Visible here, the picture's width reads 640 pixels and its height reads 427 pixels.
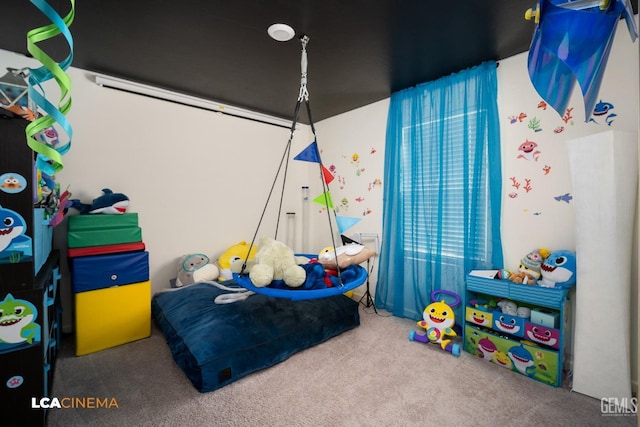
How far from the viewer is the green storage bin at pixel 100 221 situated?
2293 mm

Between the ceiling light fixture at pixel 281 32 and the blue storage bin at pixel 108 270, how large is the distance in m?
2.04

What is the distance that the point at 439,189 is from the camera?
8.98 ft

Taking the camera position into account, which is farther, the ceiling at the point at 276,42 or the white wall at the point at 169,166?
the white wall at the point at 169,166

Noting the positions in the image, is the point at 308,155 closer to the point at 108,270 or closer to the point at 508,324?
the point at 108,270

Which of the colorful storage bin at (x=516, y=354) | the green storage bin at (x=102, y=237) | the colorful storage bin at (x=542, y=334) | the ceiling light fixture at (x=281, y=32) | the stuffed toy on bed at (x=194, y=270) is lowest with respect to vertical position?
the colorful storage bin at (x=516, y=354)

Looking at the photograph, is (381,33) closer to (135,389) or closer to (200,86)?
(200,86)

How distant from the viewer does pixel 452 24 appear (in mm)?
1952

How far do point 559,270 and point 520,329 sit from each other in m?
0.49

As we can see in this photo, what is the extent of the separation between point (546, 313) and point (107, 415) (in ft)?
9.31

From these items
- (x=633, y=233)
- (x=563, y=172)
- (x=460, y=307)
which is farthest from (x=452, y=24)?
(x=460, y=307)

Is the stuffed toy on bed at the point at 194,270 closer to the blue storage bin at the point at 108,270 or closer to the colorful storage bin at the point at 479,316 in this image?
the blue storage bin at the point at 108,270

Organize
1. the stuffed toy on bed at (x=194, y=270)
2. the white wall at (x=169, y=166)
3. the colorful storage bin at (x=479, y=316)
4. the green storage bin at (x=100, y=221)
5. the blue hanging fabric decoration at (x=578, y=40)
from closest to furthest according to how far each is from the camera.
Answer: the blue hanging fabric decoration at (x=578, y=40), the colorful storage bin at (x=479, y=316), the green storage bin at (x=100, y=221), the white wall at (x=169, y=166), the stuffed toy on bed at (x=194, y=270)

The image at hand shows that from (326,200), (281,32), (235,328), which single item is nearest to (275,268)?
(235,328)


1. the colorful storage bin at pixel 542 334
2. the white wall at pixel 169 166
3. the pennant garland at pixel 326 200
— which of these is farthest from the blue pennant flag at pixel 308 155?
the colorful storage bin at pixel 542 334
